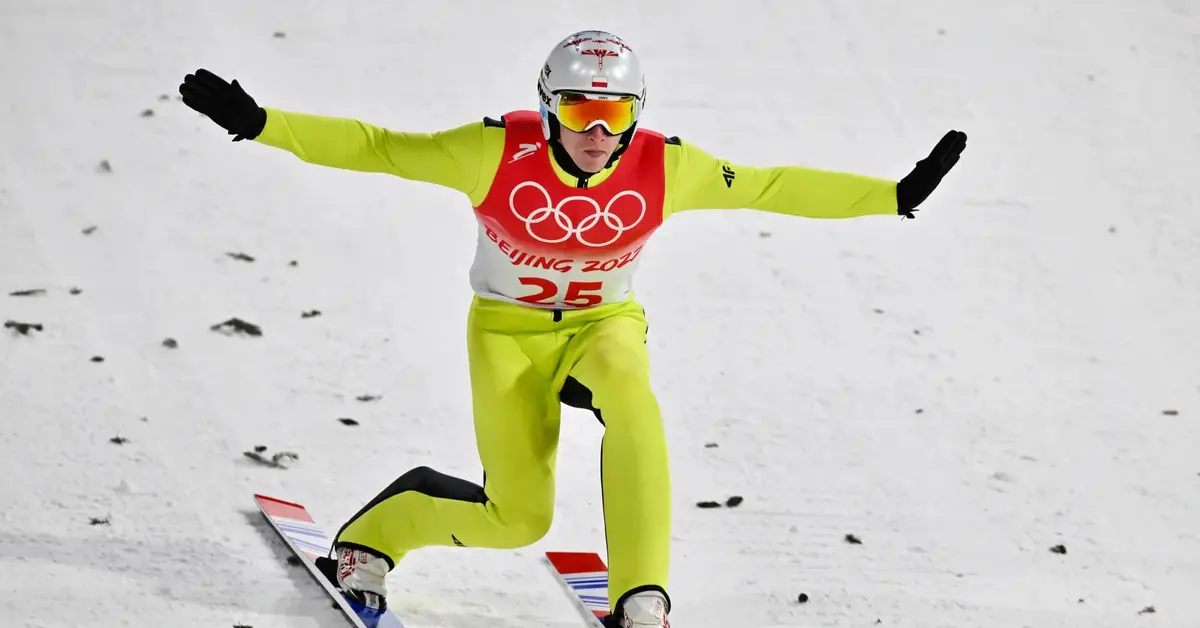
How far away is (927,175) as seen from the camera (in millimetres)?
3854

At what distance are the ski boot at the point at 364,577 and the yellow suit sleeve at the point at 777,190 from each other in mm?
1246

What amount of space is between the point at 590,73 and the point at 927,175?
98cm

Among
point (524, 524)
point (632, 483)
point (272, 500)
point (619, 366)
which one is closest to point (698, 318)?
point (272, 500)

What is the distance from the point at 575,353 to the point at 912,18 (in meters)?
5.77

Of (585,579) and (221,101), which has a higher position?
(221,101)

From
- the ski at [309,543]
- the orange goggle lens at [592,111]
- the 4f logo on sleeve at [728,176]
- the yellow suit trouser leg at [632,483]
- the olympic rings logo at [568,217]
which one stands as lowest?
the ski at [309,543]

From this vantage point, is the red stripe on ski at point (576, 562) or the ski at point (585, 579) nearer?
the ski at point (585, 579)

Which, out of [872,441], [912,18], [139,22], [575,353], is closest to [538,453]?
[575,353]

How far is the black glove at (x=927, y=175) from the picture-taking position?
12.7 feet

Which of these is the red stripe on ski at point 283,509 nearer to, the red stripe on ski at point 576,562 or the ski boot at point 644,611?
the red stripe on ski at point 576,562

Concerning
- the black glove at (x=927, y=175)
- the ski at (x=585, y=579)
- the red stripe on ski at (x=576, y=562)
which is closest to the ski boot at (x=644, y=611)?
the ski at (x=585, y=579)

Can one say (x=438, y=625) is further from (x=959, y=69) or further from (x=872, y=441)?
(x=959, y=69)

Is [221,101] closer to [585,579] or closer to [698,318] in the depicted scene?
[585,579]

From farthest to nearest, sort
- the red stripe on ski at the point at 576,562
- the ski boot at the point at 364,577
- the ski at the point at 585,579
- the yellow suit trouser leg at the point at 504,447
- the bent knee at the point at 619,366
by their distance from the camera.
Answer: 1. the red stripe on ski at the point at 576,562
2. the ski at the point at 585,579
3. the ski boot at the point at 364,577
4. the yellow suit trouser leg at the point at 504,447
5. the bent knee at the point at 619,366
